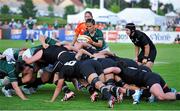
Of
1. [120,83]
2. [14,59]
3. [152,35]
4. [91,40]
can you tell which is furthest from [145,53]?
[152,35]

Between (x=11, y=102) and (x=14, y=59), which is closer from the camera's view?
(x=11, y=102)

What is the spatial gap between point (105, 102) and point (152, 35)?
33.9 m

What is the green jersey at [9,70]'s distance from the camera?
37.2 feet

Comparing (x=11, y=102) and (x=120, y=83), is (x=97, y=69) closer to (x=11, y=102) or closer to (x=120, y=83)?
(x=120, y=83)

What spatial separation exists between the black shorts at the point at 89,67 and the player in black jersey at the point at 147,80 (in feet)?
1.10

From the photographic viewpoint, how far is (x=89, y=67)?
11.0 m

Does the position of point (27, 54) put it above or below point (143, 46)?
above

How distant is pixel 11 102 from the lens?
10.7m

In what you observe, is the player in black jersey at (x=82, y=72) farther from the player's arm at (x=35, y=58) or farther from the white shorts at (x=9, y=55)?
the white shorts at (x=9, y=55)

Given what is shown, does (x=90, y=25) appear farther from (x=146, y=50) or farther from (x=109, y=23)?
(x=109, y=23)

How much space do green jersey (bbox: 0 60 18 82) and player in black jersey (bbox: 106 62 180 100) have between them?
2.14 m

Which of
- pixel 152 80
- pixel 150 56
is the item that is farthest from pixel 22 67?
pixel 150 56

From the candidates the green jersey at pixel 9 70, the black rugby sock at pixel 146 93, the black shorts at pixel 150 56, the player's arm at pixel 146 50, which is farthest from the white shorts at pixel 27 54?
the black shorts at pixel 150 56

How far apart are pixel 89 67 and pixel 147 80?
125cm
